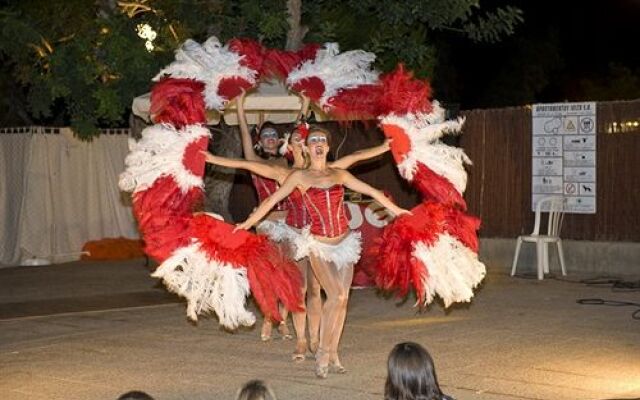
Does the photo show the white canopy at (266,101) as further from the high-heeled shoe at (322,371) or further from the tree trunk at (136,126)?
the high-heeled shoe at (322,371)

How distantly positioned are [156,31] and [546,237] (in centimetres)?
616

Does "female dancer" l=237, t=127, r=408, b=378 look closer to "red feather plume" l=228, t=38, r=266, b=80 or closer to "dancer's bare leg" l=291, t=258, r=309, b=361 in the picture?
"dancer's bare leg" l=291, t=258, r=309, b=361

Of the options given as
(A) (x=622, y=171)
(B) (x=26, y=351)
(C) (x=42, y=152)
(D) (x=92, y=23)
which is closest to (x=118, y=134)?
(C) (x=42, y=152)

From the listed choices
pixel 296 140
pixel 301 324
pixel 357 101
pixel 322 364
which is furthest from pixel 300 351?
pixel 357 101

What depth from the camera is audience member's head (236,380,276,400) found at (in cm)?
443

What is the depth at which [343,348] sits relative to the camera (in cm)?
1027

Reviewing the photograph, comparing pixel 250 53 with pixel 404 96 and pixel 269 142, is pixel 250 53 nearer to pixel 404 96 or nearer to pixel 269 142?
pixel 269 142

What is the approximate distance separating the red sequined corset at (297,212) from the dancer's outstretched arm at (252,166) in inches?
12.3

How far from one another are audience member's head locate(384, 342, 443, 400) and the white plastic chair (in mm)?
10853

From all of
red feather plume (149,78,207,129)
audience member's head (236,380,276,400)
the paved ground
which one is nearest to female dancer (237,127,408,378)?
the paved ground

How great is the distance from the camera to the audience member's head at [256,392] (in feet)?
14.5

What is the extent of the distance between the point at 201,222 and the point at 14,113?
60.2 ft

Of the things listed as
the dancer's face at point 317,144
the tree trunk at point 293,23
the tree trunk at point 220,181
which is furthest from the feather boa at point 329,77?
the tree trunk at point 220,181

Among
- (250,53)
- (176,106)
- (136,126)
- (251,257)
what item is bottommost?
(251,257)
